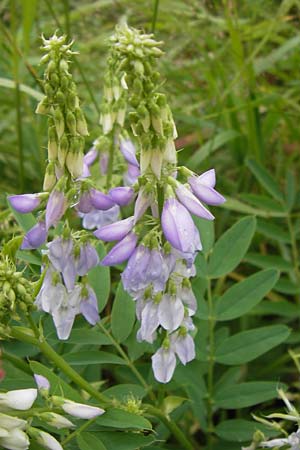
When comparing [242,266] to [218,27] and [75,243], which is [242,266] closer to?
[218,27]

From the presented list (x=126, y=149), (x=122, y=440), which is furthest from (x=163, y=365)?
(x=126, y=149)

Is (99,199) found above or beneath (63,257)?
above

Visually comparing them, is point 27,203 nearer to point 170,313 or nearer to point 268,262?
point 170,313

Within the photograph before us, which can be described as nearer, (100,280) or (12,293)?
(12,293)

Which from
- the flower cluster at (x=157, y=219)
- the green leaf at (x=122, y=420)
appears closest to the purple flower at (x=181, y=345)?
the flower cluster at (x=157, y=219)

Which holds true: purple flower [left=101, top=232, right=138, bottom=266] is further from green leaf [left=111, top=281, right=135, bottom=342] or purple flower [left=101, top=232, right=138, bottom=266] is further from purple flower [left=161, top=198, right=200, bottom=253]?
green leaf [left=111, top=281, right=135, bottom=342]

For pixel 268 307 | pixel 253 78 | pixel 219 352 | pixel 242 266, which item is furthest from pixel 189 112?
pixel 219 352
